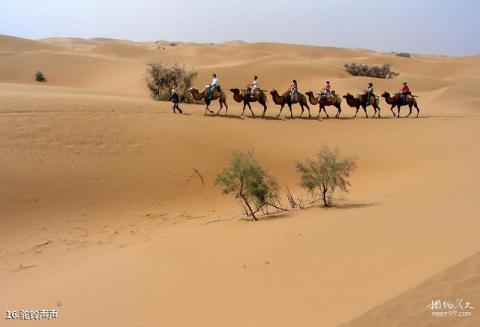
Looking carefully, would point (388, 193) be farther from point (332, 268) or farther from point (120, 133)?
point (120, 133)

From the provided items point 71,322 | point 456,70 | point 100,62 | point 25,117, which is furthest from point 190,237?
point 456,70

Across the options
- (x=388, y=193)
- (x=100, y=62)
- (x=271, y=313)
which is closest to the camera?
(x=271, y=313)

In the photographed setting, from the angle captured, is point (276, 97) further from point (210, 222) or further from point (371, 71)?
point (371, 71)

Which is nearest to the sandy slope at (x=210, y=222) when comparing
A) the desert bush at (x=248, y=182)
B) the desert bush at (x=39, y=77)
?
the desert bush at (x=248, y=182)

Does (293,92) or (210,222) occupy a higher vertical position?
(293,92)

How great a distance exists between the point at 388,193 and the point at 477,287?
344 inches

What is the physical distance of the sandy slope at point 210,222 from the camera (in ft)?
21.0

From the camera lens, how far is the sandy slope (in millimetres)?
6395

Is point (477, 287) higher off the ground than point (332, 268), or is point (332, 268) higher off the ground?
point (477, 287)

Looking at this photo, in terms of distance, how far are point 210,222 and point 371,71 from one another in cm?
4515

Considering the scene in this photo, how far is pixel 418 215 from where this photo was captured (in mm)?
9664

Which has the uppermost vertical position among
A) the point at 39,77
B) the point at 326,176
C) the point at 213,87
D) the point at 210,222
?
the point at 39,77

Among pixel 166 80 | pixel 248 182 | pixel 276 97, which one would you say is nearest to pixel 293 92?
pixel 276 97

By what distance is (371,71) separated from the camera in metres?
53.6
